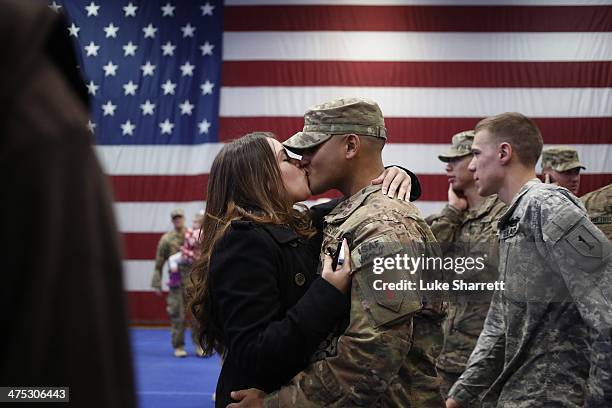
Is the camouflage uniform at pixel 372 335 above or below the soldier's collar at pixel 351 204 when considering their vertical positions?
below

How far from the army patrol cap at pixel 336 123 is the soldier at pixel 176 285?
7373 millimetres

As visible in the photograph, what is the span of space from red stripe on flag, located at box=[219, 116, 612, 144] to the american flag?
0.06 ft

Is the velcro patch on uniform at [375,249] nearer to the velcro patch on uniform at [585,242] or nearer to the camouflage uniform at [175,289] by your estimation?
the velcro patch on uniform at [585,242]

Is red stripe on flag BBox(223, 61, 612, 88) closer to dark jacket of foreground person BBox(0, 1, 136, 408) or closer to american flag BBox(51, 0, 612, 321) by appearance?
american flag BBox(51, 0, 612, 321)

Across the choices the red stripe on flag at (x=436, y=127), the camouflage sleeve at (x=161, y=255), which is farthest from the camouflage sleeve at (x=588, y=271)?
the camouflage sleeve at (x=161, y=255)

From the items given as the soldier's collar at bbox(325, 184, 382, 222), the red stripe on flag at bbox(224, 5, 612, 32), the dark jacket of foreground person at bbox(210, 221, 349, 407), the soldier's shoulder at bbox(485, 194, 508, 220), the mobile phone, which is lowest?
the soldier's shoulder at bbox(485, 194, 508, 220)

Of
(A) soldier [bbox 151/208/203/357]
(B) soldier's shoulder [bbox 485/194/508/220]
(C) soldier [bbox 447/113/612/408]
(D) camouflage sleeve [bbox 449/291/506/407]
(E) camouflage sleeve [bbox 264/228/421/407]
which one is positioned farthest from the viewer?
(A) soldier [bbox 151/208/203/357]

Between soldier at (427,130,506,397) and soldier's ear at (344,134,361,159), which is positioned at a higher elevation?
soldier's ear at (344,134,361,159)

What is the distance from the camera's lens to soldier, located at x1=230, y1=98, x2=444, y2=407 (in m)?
1.87

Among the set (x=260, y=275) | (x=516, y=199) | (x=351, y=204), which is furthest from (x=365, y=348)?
(x=516, y=199)

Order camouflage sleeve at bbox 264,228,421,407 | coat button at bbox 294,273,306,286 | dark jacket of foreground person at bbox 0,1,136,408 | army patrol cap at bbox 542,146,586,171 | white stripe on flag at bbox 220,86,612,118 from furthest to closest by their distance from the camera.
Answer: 1. white stripe on flag at bbox 220,86,612,118
2. army patrol cap at bbox 542,146,586,171
3. coat button at bbox 294,273,306,286
4. camouflage sleeve at bbox 264,228,421,407
5. dark jacket of foreground person at bbox 0,1,136,408

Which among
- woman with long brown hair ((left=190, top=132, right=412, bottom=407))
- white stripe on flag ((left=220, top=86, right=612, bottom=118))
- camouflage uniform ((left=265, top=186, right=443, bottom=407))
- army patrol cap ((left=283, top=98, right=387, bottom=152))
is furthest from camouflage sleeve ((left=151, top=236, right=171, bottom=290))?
camouflage uniform ((left=265, top=186, right=443, bottom=407))

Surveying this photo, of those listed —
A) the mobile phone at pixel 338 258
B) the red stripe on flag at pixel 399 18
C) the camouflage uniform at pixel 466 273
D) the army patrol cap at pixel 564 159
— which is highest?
the red stripe on flag at pixel 399 18

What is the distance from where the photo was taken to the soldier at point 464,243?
419cm
